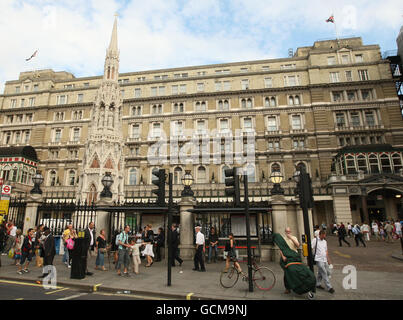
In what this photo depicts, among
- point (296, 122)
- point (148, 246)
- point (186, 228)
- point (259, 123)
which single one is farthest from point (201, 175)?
point (148, 246)

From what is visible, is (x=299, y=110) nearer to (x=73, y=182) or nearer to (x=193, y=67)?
(x=193, y=67)

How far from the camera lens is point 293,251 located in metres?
7.20

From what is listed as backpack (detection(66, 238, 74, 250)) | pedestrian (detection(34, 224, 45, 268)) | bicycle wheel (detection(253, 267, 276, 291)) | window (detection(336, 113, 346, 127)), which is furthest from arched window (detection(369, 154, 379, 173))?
pedestrian (detection(34, 224, 45, 268))

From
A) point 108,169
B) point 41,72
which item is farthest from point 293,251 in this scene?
point 41,72

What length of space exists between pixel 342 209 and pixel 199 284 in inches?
1146

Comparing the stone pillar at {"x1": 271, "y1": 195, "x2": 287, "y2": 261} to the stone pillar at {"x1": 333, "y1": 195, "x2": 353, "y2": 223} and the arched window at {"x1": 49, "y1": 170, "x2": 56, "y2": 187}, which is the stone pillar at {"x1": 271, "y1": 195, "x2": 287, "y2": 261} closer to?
the stone pillar at {"x1": 333, "y1": 195, "x2": 353, "y2": 223}

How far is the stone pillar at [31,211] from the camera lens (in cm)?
1535

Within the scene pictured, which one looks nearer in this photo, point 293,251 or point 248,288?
point 293,251

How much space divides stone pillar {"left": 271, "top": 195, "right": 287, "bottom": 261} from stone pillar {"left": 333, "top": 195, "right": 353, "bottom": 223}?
22243mm

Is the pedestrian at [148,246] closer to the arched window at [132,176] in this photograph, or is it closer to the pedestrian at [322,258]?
the pedestrian at [322,258]

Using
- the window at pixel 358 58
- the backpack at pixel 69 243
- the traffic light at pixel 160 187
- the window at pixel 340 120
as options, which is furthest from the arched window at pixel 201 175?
the traffic light at pixel 160 187
